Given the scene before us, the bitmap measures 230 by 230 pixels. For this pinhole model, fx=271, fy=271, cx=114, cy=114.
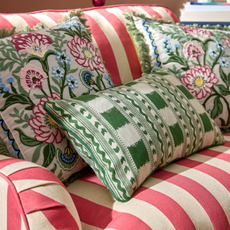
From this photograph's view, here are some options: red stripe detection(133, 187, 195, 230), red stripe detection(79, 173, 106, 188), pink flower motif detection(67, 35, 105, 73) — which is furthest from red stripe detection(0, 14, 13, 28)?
red stripe detection(133, 187, 195, 230)

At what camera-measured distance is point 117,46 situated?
113 cm

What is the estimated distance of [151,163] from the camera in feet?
2.27

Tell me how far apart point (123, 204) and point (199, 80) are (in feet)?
2.13

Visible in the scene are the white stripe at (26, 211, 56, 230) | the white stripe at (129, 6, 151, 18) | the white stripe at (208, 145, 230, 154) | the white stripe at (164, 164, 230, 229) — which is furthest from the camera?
the white stripe at (129, 6, 151, 18)

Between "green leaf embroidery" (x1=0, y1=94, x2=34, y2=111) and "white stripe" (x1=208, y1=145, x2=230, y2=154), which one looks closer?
"green leaf embroidery" (x1=0, y1=94, x2=34, y2=111)

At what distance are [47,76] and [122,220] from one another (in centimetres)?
44

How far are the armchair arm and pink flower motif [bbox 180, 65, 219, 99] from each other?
28.7 inches

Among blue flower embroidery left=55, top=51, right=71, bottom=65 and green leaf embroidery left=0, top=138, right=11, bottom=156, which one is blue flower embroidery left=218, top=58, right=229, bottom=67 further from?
green leaf embroidery left=0, top=138, right=11, bottom=156

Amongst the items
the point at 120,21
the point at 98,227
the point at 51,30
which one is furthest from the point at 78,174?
the point at 120,21

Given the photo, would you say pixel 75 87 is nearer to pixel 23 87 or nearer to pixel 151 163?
pixel 23 87

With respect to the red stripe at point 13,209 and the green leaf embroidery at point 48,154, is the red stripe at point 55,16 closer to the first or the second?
the green leaf embroidery at point 48,154

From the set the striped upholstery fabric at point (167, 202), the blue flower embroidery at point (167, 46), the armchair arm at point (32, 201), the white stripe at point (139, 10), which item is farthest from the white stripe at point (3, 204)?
the white stripe at point (139, 10)

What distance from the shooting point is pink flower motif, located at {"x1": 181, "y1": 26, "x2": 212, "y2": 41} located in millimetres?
1136

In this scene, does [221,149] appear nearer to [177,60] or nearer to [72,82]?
[177,60]
